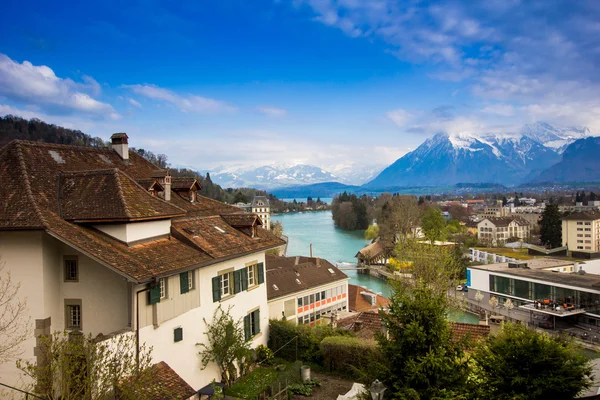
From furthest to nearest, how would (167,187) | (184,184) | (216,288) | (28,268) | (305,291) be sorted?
(305,291), (184,184), (167,187), (216,288), (28,268)

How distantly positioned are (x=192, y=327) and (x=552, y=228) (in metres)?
71.9

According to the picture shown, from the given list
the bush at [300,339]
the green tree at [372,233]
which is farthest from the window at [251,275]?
the green tree at [372,233]

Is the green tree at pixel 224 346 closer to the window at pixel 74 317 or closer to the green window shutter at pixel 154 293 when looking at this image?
the green window shutter at pixel 154 293

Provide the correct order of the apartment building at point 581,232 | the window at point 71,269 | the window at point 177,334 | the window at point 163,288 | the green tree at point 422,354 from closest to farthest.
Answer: the green tree at point 422,354 → the window at point 71,269 → the window at point 163,288 → the window at point 177,334 → the apartment building at point 581,232

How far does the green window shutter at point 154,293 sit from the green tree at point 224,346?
10.2 feet

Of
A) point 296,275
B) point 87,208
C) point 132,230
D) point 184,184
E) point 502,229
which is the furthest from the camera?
point 502,229

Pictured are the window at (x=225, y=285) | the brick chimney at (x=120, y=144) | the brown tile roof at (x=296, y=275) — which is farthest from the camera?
the brown tile roof at (x=296, y=275)

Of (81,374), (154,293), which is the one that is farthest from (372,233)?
(81,374)

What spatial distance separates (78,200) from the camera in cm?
1303

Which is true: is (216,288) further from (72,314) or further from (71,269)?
(71,269)

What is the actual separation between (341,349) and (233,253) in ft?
17.2

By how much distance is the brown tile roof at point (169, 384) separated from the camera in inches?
468

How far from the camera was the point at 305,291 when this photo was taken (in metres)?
27.6

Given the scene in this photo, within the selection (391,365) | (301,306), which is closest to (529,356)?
(391,365)
